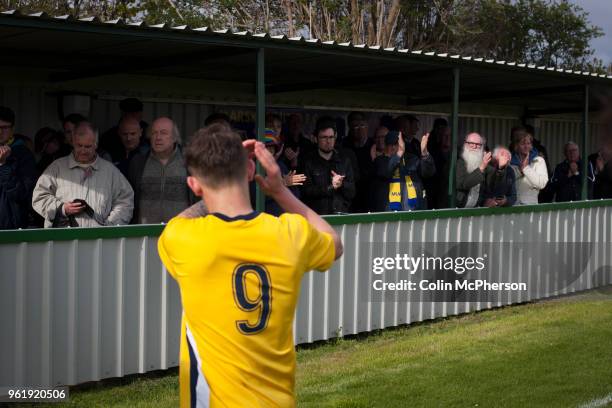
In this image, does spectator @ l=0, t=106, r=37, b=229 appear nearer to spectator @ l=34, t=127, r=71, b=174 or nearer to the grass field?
spectator @ l=34, t=127, r=71, b=174

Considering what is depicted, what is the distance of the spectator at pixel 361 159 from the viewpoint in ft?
34.4

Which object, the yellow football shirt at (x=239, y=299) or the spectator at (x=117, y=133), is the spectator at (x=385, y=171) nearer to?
the spectator at (x=117, y=133)

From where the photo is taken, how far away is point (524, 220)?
12367 mm

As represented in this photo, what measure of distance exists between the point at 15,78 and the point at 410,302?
16.0 feet

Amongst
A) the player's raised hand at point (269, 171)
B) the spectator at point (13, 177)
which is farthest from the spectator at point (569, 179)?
the player's raised hand at point (269, 171)

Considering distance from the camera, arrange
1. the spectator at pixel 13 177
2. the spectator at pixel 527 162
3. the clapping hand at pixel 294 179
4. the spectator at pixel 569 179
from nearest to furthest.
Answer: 1. the spectator at pixel 13 177
2. the clapping hand at pixel 294 179
3. the spectator at pixel 527 162
4. the spectator at pixel 569 179

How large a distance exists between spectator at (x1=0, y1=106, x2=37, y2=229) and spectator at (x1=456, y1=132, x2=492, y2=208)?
17.4 ft

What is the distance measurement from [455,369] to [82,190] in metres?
3.40

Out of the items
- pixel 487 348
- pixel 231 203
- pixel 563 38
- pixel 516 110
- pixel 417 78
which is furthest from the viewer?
pixel 563 38

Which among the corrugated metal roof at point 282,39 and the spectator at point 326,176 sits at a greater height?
the corrugated metal roof at point 282,39

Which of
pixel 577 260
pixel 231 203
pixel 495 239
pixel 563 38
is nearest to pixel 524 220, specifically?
pixel 495 239

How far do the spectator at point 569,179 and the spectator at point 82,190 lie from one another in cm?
772

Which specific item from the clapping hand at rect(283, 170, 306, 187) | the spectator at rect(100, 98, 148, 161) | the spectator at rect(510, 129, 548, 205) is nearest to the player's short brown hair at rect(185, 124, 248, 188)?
the clapping hand at rect(283, 170, 306, 187)

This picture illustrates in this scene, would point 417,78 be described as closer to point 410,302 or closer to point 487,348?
point 410,302
